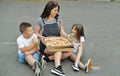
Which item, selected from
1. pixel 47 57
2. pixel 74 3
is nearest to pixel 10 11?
pixel 74 3

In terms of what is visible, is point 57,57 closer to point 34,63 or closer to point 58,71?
point 58,71

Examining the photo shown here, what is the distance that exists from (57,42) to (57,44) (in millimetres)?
55

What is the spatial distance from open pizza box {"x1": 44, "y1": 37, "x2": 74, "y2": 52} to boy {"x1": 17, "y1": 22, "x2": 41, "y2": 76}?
0.66 feet

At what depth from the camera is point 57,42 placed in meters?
4.36

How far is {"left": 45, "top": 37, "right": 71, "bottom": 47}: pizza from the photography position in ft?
14.1

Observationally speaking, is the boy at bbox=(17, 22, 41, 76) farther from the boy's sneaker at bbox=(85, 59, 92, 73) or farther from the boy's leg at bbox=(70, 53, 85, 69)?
the boy's sneaker at bbox=(85, 59, 92, 73)

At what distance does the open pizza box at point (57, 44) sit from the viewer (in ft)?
13.9

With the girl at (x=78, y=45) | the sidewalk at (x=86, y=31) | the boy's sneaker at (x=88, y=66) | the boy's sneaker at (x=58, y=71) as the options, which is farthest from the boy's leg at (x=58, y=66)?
the boy's sneaker at (x=88, y=66)

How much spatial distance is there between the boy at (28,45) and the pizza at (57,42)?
20 centimetres

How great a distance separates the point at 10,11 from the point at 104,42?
3.33 meters

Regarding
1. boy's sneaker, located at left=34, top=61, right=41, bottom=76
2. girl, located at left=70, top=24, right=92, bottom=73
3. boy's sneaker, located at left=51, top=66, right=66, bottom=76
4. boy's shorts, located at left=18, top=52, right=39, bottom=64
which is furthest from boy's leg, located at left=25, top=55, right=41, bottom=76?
girl, located at left=70, top=24, right=92, bottom=73

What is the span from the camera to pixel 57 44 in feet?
14.2

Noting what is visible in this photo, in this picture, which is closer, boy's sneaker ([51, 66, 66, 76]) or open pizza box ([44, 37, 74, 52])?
boy's sneaker ([51, 66, 66, 76])

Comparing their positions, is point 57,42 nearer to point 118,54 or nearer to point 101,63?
point 101,63
